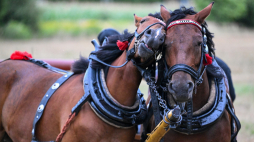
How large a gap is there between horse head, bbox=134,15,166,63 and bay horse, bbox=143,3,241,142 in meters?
0.09

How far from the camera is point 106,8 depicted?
23.0 meters

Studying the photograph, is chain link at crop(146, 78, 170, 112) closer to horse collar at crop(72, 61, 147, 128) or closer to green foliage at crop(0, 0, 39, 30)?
horse collar at crop(72, 61, 147, 128)

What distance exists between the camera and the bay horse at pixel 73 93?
2498mm

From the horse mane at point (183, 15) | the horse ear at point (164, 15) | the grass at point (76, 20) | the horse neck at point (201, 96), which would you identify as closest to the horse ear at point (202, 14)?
the horse mane at point (183, 15)

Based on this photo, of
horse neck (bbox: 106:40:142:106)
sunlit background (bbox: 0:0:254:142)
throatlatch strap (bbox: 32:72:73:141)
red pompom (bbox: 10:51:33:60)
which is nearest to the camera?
horse neck (bbox: 106:40:142:106)

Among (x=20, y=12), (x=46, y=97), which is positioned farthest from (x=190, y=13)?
(x=20, y=12)

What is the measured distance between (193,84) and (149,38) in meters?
0.52

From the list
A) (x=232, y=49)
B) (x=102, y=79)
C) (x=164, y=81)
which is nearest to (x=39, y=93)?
(x=102, y=79)

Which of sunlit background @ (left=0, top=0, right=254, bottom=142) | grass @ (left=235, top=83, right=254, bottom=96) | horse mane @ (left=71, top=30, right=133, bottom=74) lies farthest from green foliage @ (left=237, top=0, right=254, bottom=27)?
horse mane @ (left=71, top=30, right=133, bottom=74)

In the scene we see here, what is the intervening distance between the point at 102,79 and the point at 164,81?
620mm

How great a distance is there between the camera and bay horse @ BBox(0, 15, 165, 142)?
8.20ft

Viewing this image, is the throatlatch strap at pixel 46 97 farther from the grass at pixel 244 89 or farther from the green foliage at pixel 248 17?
the green foliage at pixel 248 17

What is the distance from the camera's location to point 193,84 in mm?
2209

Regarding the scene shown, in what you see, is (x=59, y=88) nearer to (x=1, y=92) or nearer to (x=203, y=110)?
(x=1, y=92)
